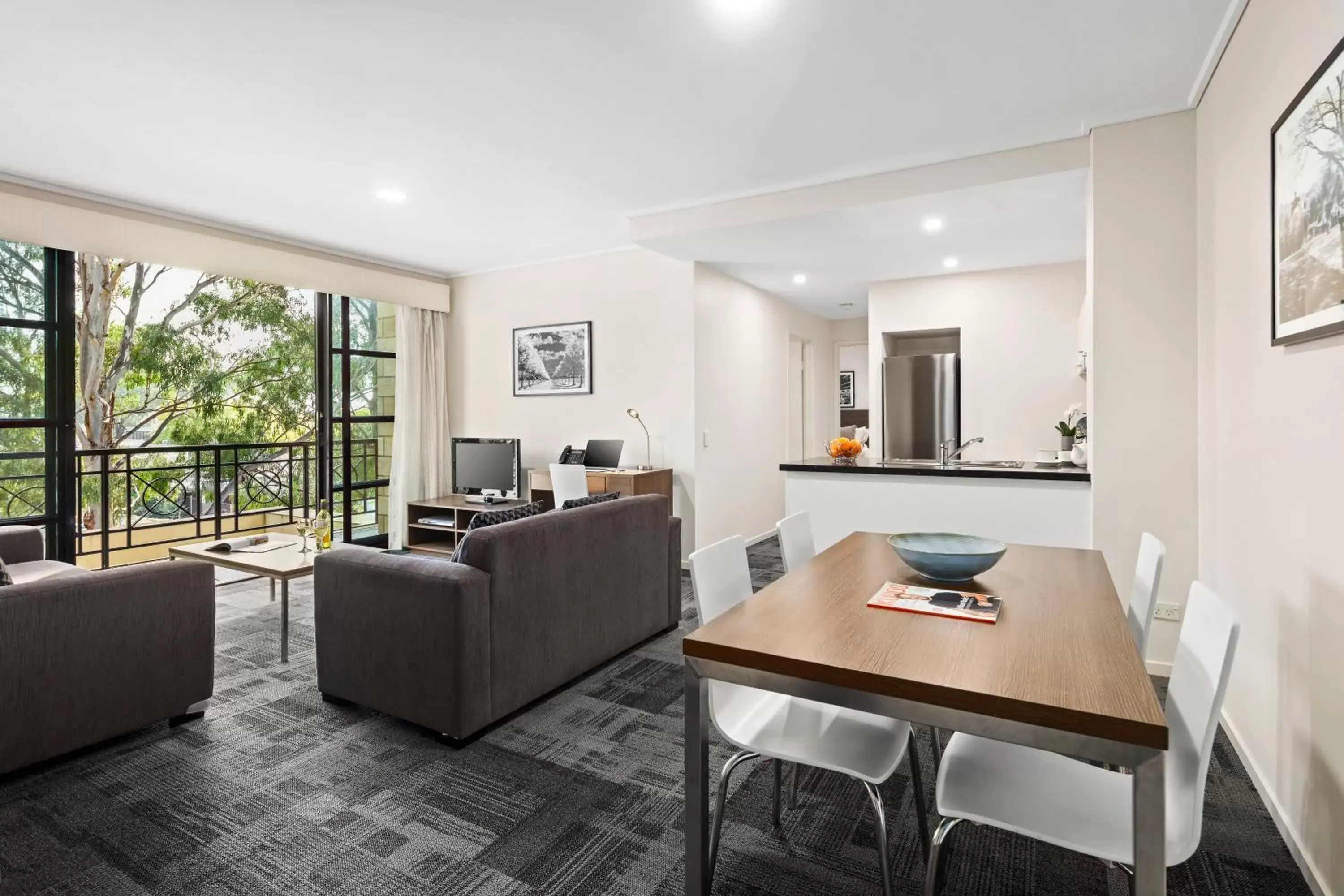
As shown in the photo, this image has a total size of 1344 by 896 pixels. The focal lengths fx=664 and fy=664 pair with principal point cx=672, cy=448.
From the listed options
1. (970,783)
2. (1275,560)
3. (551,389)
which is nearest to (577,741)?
(970,783)

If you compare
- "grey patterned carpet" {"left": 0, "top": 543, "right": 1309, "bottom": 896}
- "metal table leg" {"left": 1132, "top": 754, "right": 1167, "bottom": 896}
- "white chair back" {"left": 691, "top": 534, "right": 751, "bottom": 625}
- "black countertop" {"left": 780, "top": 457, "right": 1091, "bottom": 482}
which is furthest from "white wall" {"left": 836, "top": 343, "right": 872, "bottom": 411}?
"metal table leg" {"left": 1132, "top": 754, "right": 1167, "bottom": 896}

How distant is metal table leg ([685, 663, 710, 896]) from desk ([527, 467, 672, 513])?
317cm

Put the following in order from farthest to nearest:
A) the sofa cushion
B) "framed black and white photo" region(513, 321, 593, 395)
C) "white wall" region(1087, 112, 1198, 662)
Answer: "framed black and white photo" region(513, 321, 593, 395) < the sofa cushion < "white wall" region(1087, 112, 1198, 662)

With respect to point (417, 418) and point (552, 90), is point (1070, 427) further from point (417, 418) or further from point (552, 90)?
point (417, 418)

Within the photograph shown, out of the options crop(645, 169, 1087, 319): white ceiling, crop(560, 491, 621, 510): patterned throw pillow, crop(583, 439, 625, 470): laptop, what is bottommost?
crop(560, 491, 621, 510): patterned throw pillow

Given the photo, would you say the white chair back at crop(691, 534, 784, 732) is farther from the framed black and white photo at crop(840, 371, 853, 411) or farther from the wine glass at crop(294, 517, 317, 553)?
the framed black and white photo at crop(840, 371, 853, 411)

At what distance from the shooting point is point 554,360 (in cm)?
586

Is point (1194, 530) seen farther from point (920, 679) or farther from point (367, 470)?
point (367, 470)

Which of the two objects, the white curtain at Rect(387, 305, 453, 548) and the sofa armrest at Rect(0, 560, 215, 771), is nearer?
the sofa armrest at Rect(0, 560, 215, 771)

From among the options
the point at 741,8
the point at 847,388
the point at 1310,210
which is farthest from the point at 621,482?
the point at 847,388

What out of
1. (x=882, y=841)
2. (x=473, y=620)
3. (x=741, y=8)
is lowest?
(x=882, y=841)

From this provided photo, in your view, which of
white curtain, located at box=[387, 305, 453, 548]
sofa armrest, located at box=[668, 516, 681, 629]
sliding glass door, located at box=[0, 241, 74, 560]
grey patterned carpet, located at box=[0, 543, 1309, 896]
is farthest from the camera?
white curtain, located at box=[387, 305, 453, 548]

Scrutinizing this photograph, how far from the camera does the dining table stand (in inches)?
40.4

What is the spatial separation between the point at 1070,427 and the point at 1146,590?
2.62m
